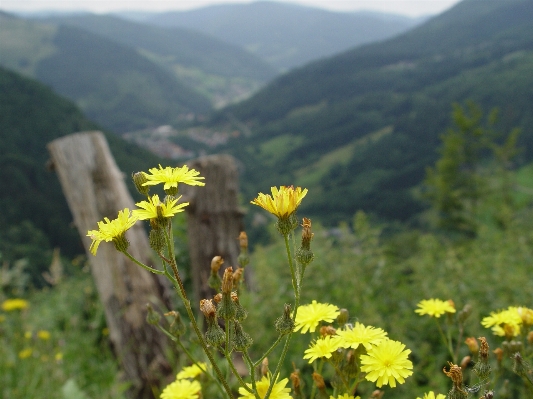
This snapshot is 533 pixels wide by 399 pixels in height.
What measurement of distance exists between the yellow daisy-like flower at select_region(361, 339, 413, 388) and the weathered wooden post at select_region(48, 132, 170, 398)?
342 centimetres

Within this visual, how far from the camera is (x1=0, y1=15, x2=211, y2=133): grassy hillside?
134 meters

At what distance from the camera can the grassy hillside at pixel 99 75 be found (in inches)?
5261

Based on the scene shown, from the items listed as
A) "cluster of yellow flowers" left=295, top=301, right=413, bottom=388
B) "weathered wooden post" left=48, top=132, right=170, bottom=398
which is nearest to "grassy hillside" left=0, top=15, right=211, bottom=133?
"weathered wooden post" left=48, top=132, right=170, bottom=398

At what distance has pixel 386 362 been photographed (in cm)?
91

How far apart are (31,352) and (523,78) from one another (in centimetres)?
9823

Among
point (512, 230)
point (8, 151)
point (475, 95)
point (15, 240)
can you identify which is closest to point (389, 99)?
point (475, 95)

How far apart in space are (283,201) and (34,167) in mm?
34577

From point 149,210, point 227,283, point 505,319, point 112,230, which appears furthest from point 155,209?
point 505,319

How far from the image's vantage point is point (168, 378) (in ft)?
12.9

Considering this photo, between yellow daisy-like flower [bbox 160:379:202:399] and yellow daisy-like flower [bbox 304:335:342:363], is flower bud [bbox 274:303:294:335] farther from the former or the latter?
yellow daisy-like flower [bbox 160:379:202:399]

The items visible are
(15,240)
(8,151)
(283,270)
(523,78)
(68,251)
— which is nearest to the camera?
(283,270)

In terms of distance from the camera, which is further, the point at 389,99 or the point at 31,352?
the point at 389,99

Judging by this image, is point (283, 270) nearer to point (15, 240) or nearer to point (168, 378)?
point (168, 378)

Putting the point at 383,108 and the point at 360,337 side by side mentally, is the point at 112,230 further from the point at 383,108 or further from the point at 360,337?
the point at 383,108
